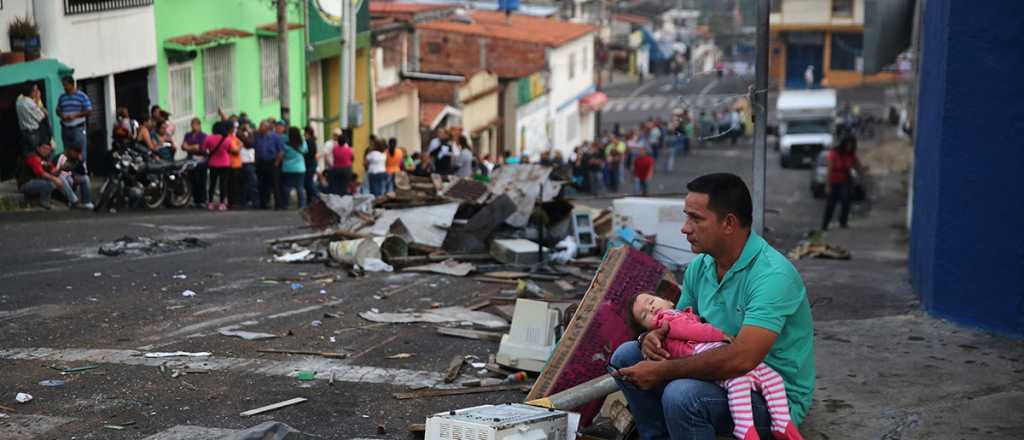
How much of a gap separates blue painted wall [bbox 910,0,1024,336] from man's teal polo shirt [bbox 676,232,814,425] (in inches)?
147

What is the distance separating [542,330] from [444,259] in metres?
5.19

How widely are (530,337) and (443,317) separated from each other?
2268 millimetres

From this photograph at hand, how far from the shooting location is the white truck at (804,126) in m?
49.9

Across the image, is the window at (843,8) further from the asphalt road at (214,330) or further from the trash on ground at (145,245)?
the trash on ground at (145,245)

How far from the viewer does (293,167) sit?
22.0 m

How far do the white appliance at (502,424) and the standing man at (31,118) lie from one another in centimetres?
1447

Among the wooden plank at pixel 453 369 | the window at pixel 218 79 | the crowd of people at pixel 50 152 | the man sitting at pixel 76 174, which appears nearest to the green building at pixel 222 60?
the window at pixel 218 79

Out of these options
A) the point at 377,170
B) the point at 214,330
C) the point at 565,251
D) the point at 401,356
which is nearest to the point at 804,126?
the point at 377,170

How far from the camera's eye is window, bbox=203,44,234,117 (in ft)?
98.8

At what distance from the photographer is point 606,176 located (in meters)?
40.6

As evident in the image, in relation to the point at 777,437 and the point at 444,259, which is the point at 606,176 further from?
the point at 777,437

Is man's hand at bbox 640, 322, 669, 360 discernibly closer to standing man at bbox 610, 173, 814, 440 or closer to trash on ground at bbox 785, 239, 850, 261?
standing man at bbox 610, 173, 814, 440

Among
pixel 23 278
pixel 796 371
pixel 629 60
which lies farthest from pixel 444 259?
pixel 629 60

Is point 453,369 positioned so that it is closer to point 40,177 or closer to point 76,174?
point 40,177
